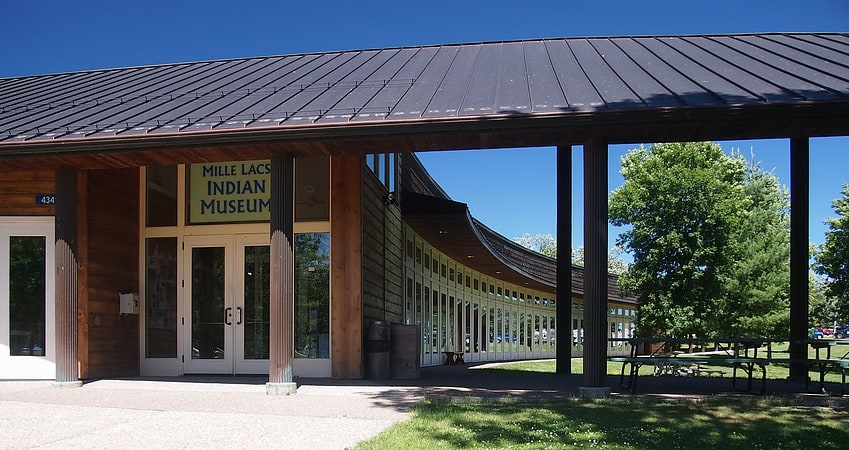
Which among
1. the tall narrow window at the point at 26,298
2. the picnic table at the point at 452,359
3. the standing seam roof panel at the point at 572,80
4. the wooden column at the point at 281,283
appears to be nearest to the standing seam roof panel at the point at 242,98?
the wooden column at the point at 281,283

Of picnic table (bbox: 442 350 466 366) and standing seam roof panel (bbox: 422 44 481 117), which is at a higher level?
standing seam roof panel (bbox: 422 44 481 117)

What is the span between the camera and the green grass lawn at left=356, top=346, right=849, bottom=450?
21.4ft

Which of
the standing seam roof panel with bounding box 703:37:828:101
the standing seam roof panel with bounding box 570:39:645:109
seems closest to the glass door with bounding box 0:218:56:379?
the standing seam roof panel with bounding box 570:39:645:109

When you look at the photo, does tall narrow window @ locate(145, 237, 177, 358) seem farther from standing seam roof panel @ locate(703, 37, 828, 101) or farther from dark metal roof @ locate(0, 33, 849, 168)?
standing seam roof panel @ locate(703, 37, 828, 101)

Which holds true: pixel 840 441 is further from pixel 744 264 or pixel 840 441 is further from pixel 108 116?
pixel 744 264

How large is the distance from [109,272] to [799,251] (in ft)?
34.7

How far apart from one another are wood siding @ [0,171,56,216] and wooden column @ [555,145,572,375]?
871 cm

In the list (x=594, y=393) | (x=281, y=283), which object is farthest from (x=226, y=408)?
(x=594, y=393)

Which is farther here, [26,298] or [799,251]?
[799,251]

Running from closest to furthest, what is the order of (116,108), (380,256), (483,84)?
(483,84) < (116,108) < (380,256)

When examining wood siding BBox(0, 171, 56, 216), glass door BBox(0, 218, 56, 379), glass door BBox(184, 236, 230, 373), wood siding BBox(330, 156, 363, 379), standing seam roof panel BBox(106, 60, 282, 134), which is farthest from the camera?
glass door BBox(184, 236, 230, 373)

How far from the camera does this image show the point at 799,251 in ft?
39.5

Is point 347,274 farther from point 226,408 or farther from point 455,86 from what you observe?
point 226,408

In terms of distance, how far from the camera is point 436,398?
9.16 meters
